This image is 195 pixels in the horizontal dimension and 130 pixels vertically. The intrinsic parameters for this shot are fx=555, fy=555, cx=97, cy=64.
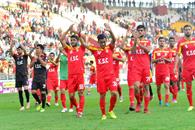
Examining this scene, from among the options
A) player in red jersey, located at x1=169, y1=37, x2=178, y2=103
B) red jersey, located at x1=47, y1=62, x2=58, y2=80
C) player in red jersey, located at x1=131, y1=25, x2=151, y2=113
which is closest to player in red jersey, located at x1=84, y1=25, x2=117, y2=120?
player in red jersey, located at x1=131, y1=25, x2=151, y2=113

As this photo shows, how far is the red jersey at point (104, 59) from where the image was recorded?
1509 cm

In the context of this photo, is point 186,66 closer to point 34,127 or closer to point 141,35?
point 141,35

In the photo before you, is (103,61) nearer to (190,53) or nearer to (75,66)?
(75,66)

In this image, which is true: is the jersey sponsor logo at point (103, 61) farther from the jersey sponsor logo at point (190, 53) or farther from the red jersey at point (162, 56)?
the red jersey at point (162, 56)

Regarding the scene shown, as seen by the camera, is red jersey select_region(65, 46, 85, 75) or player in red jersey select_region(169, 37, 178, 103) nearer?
red jersey select_region(65, 46, 85, 75)

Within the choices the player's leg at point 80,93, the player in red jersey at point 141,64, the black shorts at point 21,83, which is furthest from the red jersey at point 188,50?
the black shorts at point 21,83

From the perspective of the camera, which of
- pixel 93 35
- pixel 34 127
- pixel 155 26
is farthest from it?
pixel 155 26

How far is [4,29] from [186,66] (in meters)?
29.3

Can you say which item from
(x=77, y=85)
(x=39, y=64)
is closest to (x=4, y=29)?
(x=39, y=64)

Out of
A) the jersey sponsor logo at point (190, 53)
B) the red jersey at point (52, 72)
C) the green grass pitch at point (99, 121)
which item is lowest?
the green grass pitch at point (99, 121)

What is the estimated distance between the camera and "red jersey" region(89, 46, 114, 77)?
49.5 ft

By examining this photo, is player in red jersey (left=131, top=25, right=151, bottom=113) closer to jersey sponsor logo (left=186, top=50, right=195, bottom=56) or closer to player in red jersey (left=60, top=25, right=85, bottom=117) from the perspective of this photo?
jersey sponsor logo (left=186, top=50, right=195, bottom=56)

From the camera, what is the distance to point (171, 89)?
70.7 feet

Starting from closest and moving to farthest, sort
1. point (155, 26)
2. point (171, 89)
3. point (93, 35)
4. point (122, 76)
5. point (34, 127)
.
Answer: point (34, 127), point (171, 89), point (122, 76), point (93, 35), point (155, 26)
